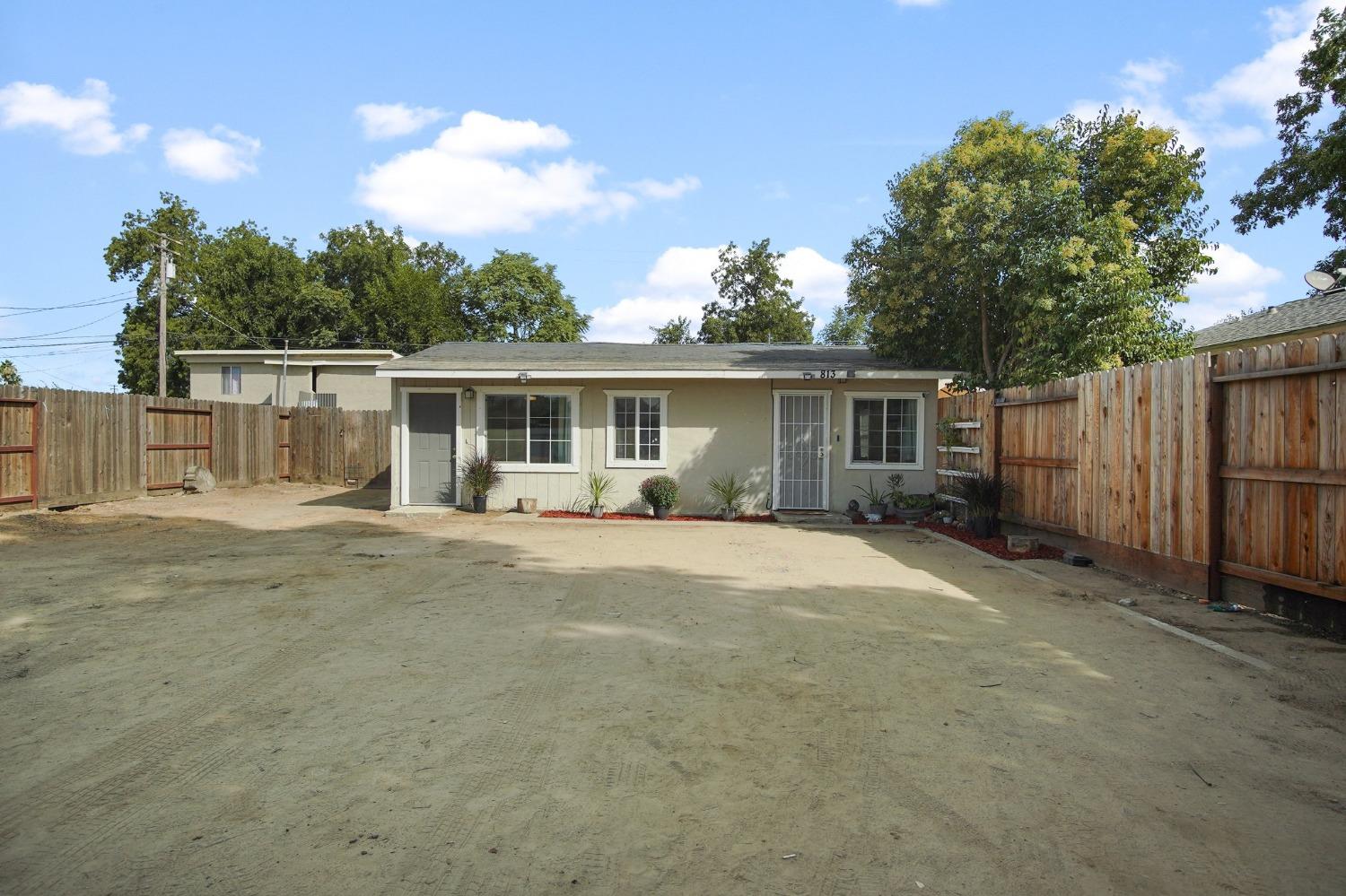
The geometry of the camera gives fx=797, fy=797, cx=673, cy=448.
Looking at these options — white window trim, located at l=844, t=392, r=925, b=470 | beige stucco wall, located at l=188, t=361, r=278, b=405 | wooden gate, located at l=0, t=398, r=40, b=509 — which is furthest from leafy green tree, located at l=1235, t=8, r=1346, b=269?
beige stucco wall, located at l=188, t=361, r=278, b=405

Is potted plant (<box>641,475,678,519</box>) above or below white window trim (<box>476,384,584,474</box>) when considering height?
below

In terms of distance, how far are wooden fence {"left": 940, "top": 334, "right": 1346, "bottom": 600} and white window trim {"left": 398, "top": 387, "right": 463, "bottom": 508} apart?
9.31 metres

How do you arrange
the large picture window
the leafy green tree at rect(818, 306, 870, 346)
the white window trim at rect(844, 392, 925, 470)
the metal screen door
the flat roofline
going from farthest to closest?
the leafy green tree at rect(818, 306, 870, 346)
the large picture window
the metal screen door
the white window trim at rect(844, 392, 925, 470)
the flat roofline

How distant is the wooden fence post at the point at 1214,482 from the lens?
642 cm

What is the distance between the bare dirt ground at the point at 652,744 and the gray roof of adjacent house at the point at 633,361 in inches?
262

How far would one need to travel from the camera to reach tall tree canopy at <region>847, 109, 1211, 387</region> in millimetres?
11586

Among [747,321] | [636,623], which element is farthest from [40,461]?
[747,321]

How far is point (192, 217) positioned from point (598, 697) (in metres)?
46.2

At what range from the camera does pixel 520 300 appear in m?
38.1

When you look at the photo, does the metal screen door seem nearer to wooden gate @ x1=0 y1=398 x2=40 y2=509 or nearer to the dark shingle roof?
the dark shingle roof

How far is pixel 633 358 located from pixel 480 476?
11.4 ft

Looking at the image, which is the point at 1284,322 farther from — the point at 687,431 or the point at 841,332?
the point at 841,332

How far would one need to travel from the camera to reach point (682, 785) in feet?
10.7

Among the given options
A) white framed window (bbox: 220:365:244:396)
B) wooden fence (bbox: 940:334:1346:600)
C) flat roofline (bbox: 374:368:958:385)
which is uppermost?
white framed window (bbox: 220:365:244:396)
